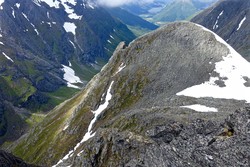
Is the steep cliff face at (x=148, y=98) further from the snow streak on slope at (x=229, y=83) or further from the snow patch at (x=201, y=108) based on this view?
the snow patch at (x=201, y=108)

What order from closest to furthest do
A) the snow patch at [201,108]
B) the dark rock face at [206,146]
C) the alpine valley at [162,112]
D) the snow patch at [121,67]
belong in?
1. the dark rock face at [206,146]
2. the alpine valley at [162,112]
3. the snow patch at [201,108]
4. the snow patch at [121,67]

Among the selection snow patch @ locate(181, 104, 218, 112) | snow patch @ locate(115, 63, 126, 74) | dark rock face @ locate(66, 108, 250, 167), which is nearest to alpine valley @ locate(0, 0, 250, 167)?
dark rock face @ locate(66, 108, 250, 167)

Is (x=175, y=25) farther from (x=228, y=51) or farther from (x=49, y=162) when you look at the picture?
(x=49, y=162)

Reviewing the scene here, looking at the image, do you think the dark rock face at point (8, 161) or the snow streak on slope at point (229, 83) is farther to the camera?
the snow streak on slope at point (229, 83)

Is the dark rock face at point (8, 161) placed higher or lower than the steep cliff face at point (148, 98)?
higher

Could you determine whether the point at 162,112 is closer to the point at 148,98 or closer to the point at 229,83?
the point at 148,98

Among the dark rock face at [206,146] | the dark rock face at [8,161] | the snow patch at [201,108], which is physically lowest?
the snow patch at [201,108]

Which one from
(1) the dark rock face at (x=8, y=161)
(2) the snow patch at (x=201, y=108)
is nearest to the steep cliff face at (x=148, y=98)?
(2) the snow patch at (x=201, y=108)

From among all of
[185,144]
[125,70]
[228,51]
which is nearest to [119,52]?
[125,70]
